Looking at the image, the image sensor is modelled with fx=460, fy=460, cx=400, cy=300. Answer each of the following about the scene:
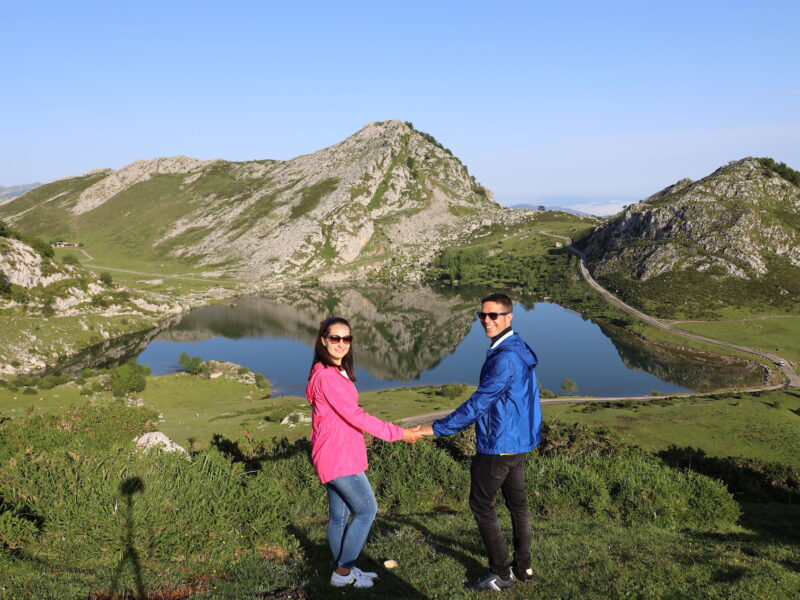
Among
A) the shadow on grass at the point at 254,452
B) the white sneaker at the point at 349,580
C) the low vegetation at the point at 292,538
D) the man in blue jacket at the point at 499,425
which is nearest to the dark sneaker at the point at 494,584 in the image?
the man in blue jacket at the point at 499,425

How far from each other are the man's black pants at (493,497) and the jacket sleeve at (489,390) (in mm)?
831

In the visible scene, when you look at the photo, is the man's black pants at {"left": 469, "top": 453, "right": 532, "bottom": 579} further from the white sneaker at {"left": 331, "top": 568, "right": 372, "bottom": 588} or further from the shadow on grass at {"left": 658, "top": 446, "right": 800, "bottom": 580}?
the shadow on grass at {"left": 658, "top": 446, "right": 800, "bottom": 580}

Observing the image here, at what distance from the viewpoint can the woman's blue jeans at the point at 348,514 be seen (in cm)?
798

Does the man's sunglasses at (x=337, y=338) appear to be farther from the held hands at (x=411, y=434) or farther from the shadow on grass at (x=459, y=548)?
the shadow on grass at (x=459, y=548)

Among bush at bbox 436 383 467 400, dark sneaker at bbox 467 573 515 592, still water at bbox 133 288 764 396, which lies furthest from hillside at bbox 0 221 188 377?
dark sneaker at bbox 467 573 515 592

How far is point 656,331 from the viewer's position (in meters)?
147

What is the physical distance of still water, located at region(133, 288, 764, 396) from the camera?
115 meters

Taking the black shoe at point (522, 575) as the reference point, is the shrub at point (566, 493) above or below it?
below

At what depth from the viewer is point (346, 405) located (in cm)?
771

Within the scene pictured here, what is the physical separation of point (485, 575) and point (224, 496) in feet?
22.5

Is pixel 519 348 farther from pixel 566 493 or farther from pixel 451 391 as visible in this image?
pixel 451 391

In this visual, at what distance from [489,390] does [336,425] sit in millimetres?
2665

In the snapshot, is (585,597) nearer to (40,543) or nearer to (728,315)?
(40,543)

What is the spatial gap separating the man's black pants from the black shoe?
0.06m
